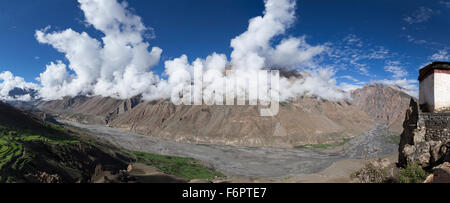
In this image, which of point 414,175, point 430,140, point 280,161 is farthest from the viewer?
point 280,161

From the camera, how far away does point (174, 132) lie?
4488 inches

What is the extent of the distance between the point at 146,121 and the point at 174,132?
40092mm

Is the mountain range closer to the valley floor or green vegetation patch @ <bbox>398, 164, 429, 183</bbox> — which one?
the valley floor

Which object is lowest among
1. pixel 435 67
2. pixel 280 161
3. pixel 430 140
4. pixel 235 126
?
pixel 280 161

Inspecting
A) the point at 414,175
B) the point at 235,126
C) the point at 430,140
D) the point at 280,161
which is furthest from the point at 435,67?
the point at 235,126

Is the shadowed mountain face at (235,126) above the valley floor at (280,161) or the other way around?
above

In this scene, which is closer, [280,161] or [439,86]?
[439,86]

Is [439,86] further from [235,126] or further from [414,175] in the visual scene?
[235,126]

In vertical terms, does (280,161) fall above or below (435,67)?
below

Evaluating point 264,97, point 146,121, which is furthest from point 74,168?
point 146,121

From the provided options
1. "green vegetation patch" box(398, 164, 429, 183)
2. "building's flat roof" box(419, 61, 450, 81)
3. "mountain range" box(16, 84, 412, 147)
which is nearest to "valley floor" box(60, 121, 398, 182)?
"mountain range" box(16, 84, 412, 147)

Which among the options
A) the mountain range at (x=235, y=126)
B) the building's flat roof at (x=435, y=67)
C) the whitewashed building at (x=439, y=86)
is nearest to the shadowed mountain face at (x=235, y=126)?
the mountain range at (x=235, y=126)

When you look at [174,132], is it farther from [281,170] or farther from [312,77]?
[312,77]

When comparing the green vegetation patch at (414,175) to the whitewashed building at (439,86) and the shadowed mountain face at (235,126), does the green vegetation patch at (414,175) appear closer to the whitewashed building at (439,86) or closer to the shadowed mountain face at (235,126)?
the whitewashed building at (439,86)
